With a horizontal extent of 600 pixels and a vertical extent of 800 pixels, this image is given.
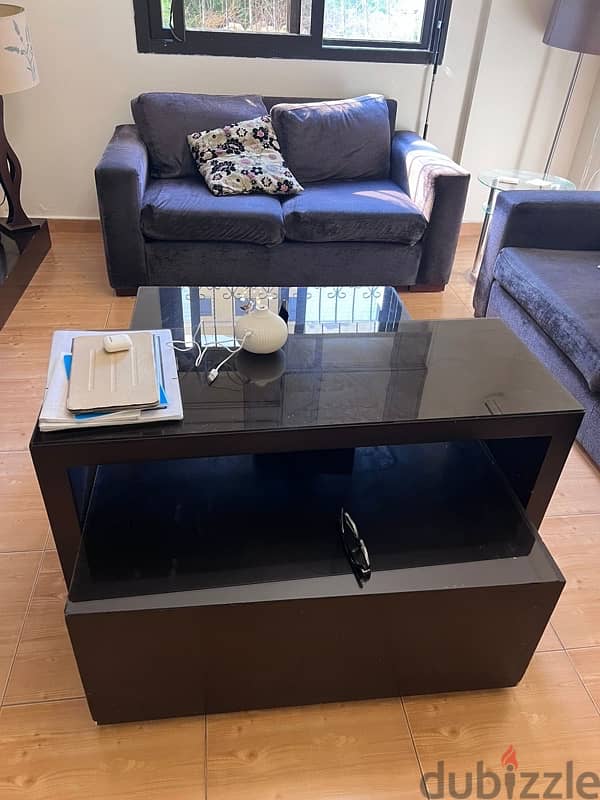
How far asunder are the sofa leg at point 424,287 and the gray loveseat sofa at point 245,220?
1cm

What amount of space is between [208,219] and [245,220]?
0.51 ft

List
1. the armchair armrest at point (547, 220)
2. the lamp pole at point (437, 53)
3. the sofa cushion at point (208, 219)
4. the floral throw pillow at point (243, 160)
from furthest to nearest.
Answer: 1. the lamp pole at point (437, 53)
2. the floral throw pillow at point (243, 160)
3. the sofa cushion at point (208, 219)
4. the armchair armrest at point (547, 220)

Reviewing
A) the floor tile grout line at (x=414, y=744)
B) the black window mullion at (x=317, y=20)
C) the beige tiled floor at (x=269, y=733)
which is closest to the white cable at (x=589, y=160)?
the black window mullion at (x=317, y=20)

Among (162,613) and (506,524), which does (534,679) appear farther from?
(162,613)

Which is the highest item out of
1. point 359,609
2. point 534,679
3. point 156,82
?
point 156,82

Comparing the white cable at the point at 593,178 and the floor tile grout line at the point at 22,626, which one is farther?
the white cable at the point at 593,178

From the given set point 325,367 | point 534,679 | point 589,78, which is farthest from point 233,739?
point 589,78

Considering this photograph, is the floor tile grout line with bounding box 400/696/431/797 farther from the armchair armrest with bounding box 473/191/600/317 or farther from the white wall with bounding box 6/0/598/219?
the white wall with bounding box 6/0/598/219

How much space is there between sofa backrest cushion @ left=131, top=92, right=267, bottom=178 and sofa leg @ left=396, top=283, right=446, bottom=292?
111cm

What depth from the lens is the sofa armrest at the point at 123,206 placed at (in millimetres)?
2541

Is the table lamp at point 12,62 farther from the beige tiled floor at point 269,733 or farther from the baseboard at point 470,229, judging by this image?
the baseboard at point 470,229

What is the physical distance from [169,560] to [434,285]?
2202 mm

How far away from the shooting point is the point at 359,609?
3.92ft

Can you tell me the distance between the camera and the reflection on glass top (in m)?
1.32
